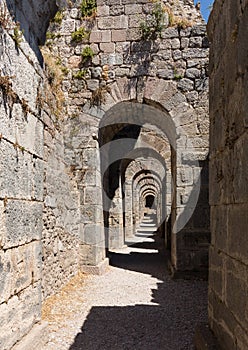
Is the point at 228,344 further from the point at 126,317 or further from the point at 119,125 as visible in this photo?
the point at 119,125

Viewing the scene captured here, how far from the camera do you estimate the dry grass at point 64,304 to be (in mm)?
4548

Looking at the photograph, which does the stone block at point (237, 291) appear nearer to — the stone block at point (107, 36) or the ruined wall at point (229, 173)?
the ruined wall at point (229, 173)

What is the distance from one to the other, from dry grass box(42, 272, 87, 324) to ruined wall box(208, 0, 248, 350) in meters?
2.25

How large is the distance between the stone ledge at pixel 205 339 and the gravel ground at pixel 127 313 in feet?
1.66

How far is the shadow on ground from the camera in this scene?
3760mm

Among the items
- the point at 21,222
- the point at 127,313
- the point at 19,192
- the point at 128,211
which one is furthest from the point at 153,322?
the point at 128,211

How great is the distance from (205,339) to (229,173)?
1.38 meters

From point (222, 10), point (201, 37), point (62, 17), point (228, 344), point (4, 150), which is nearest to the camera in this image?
point (228, 344)

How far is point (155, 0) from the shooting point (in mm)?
7387

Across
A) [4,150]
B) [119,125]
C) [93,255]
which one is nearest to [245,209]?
[4,150]

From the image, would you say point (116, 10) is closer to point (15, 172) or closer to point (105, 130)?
point (105, 130)

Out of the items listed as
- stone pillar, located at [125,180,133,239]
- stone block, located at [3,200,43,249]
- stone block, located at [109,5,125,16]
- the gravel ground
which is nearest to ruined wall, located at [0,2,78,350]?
stone block, located at [3,200,43,249]

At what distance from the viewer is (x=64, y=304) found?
16.9 ft

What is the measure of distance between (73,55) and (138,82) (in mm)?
1527
